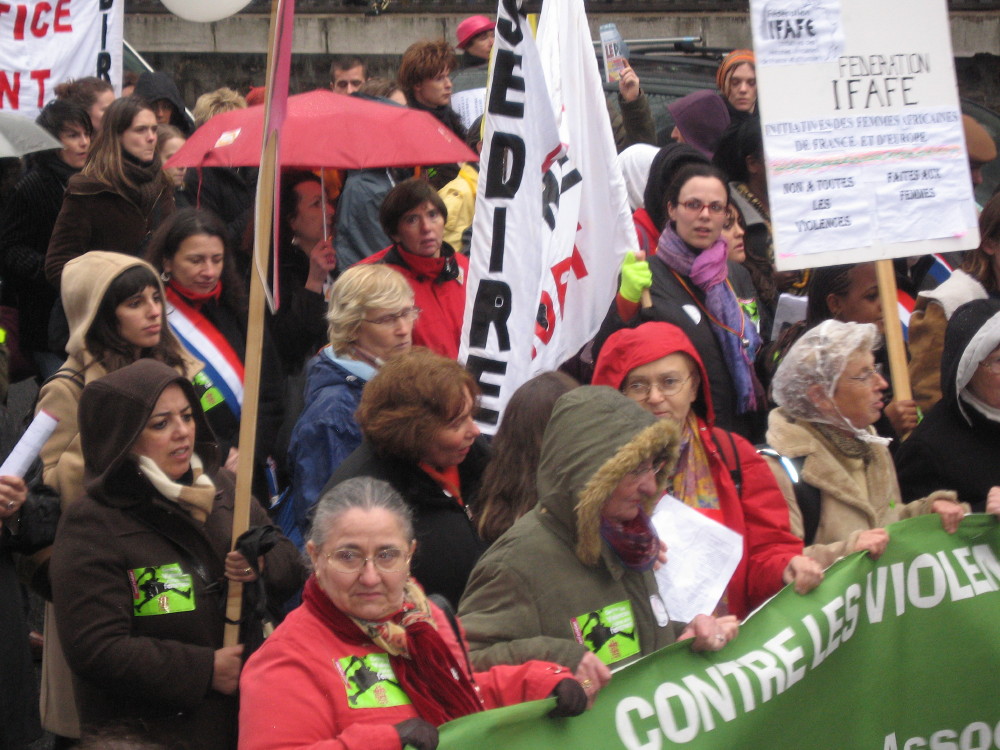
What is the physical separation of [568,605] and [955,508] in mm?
1275

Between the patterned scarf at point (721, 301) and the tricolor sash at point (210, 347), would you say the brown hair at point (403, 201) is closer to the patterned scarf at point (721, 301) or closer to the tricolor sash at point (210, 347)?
the tricolor sash at point (210, 347)

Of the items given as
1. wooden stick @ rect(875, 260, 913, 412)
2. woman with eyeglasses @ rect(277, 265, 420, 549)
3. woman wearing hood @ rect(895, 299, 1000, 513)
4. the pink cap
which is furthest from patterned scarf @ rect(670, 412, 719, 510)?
the pink cap

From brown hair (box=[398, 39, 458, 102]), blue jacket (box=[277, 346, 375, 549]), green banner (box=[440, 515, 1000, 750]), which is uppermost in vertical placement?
brown hair (box=[398, 39, 458, 102])

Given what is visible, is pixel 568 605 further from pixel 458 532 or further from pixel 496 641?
pixel 458 532

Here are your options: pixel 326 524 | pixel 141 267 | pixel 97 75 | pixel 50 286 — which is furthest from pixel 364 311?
pixel 97 75

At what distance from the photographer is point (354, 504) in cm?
309

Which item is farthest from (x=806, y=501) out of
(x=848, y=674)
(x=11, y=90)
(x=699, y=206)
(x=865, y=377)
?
(x=11, y=90)

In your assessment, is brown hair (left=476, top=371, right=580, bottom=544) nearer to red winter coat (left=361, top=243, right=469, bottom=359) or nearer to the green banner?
the green banner

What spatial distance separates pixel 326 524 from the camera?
309 centimetres

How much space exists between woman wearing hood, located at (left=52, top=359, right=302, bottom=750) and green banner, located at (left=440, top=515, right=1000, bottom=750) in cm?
110

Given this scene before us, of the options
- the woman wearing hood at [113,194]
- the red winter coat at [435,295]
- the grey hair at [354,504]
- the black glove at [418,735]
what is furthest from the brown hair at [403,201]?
the black glove at [418,735]

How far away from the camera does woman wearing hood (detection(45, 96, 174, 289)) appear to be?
6500 mm

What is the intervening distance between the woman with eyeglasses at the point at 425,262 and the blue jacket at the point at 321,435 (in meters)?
0.92

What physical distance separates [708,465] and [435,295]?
187 centimetres
